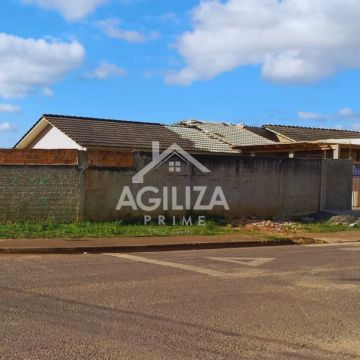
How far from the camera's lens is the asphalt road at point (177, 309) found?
572 centimetres

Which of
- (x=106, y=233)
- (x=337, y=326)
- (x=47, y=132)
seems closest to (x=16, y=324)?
(x=337, y=326)

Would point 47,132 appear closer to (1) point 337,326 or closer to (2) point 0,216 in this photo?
(2) point 0,216

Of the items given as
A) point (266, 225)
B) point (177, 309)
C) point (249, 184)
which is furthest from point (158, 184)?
point (177, 309)

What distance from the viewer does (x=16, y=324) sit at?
642 cm

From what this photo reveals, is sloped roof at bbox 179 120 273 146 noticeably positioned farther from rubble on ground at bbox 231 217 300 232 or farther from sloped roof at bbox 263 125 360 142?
rubble on ground at bbox 231 217 300 232

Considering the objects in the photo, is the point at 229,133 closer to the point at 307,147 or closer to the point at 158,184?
the point at 307,147

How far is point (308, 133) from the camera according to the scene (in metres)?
41.0

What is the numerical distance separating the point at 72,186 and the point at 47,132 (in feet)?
44.8

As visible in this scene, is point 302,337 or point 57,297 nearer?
point 302,337

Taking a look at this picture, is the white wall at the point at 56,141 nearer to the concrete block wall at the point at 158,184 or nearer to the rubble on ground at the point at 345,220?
the concrete block wall at the point at 158,184

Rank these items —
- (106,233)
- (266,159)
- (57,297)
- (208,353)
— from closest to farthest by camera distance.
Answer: (208,353) → (57,297) → (106,233) → (266,159)

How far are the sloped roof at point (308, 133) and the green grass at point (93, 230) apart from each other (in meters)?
22.6

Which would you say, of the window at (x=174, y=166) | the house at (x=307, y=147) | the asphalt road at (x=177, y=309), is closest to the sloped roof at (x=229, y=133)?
the house at (x=307, y=147)

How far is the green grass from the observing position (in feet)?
49.9
